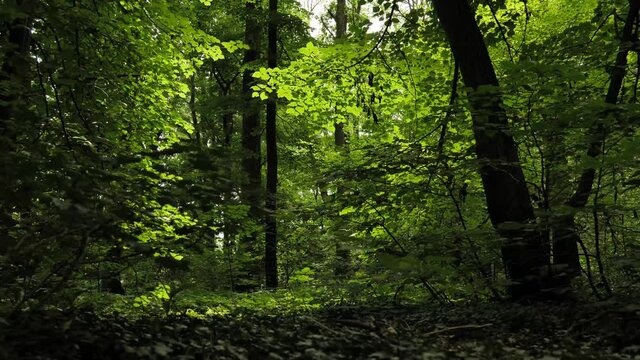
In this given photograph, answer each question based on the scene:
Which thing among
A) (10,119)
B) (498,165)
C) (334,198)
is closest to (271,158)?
(334,198)

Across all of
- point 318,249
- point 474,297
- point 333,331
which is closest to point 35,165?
point 333,331

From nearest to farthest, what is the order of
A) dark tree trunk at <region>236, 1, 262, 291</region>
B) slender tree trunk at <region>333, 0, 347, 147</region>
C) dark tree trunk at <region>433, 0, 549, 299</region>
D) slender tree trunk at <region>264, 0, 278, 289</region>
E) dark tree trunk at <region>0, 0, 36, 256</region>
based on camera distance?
dark tree trunk at <region>0, 0, 36, 256</region>
dark tree trunk at <region>433, 0, 549, 299</region>
dark tree trunk at <region>236, 1, 262, 291</region>
slender tree trunk at <region>264, 0, 278, 289</region>
slender tree trunk at <region>333, 0, 347, 147</region>

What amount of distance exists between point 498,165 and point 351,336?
3366 mm

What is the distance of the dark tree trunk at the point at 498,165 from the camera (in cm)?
559

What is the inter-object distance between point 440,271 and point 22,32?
214 inches

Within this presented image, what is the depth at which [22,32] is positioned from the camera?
546 centimetres

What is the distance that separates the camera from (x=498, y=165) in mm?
5922

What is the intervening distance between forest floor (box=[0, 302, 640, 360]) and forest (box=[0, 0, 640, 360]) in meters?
0.02

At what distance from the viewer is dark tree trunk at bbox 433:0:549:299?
5590mm

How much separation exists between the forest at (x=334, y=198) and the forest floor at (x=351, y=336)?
2 cm

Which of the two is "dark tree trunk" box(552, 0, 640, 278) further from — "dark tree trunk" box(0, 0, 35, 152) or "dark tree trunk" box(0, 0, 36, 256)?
"dark tree trunk" box(0, 0, 35, 152)

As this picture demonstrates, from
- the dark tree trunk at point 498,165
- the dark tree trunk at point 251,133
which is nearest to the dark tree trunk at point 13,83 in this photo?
the dark tree trunk at point 251,133

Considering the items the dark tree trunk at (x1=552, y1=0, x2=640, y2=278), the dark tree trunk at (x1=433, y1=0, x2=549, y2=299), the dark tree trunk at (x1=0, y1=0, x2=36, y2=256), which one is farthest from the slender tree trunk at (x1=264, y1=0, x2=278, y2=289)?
the dark tree trunk at (x1=0, y1=0, x2=36, y2=256)

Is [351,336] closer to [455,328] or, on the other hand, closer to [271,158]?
[455,328]
